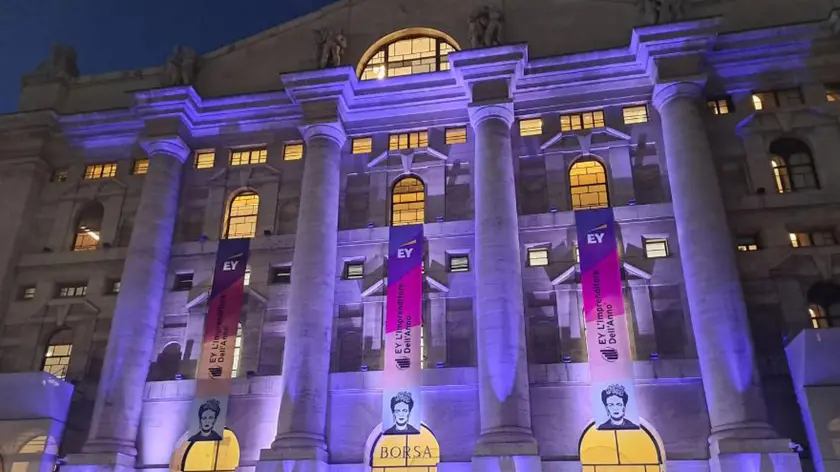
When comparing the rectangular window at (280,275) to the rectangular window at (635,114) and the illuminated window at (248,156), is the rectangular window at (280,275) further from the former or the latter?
the rectangular window at (635,114)

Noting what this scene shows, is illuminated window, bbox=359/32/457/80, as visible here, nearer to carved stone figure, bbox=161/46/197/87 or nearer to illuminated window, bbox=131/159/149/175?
carved stone figure, bbox=161/46/197/87

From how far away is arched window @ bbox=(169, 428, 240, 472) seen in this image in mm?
31198

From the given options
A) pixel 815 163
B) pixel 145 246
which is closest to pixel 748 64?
pixel 815 163

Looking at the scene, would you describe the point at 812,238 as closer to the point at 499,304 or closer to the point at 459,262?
the point at 499,304

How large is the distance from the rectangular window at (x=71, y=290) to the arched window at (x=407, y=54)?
17631 millimetres

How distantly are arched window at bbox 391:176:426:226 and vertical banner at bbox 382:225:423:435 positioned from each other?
145 centimetres

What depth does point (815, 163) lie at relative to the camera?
3234 cm

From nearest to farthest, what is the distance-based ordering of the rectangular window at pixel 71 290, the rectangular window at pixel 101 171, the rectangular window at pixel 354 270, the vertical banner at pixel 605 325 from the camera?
the vertical banner at pixel 605 325 → the rectangular window at pixel 354 270 → the rectangular window at pixel 71 290 → the rectangular window at pixel 101 171

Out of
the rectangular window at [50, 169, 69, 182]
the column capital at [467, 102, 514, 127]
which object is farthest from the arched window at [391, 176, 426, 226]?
the rectangular window at [50, 169, 69, 182]

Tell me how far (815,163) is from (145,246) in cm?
3102

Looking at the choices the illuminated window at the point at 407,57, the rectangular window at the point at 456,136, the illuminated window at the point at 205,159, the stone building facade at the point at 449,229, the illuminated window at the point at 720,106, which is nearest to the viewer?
the stone building facade at the point at 449,229

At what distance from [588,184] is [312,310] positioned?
45.9 feet

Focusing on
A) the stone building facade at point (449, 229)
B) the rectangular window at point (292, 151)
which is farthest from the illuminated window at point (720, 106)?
the rectangular window at point (292, 151)

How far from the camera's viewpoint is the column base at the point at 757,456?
25.0 m
